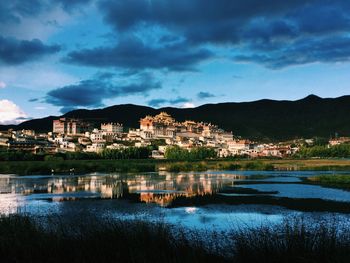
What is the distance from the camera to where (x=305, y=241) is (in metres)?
12.2

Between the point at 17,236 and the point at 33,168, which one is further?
the point at 33,168

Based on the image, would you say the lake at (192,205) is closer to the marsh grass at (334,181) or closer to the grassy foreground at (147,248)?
the marsh grass at (334,181)

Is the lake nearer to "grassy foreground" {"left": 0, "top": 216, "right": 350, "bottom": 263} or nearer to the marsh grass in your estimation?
the marsh grass

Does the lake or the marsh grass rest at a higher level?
the marsh grass

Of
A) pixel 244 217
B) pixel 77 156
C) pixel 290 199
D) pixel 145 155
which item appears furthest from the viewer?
pixel 145 155

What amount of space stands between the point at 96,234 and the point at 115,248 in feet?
4.03

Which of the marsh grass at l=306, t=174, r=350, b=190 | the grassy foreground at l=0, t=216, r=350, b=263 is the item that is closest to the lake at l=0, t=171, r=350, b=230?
the marsh grass at l=306, t=174, r=350, b=190

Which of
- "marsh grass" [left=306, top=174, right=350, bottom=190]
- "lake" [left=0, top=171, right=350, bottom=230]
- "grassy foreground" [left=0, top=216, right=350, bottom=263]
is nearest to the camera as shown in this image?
"grassy foreground" [left=0, top=216, right=350, bottom=263]

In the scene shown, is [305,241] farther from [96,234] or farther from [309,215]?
[309,215]

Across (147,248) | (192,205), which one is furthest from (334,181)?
(147,248)

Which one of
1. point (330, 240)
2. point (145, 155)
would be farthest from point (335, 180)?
point (145, 155)

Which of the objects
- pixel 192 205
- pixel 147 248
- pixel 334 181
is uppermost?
pixel 147 248

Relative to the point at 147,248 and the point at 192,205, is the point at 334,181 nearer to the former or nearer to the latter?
the point at 192,205

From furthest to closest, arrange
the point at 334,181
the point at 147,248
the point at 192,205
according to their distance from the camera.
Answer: the point at 334,181, the point at 192,205, the point at 147,248
